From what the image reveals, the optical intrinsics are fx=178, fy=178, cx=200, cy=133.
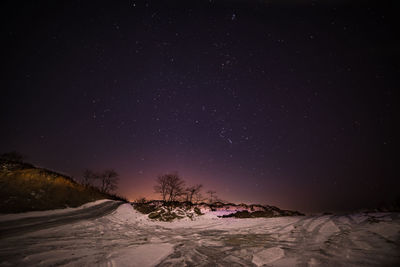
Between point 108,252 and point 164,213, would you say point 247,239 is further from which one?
point 164,213

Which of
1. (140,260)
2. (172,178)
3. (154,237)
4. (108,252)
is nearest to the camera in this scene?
(140,260)

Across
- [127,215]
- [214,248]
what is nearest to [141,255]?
[214,248]

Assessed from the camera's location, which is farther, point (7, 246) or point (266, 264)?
point (7, 246)

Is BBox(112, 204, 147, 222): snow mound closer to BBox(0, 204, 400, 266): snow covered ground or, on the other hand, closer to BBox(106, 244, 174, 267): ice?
BBox(0, 204, 400, 266): snow covered ground

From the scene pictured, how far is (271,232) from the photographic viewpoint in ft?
24.8

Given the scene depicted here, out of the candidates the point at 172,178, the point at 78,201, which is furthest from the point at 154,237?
the point at 172,178

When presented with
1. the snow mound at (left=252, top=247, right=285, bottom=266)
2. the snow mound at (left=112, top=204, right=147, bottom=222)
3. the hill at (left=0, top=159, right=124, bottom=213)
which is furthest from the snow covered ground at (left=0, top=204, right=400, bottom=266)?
the hill at (left=0, top=159, right=124, bottom=213)

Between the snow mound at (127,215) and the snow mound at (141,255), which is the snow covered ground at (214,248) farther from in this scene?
the snow mound at (127,215)

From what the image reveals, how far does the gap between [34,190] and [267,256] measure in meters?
16.6

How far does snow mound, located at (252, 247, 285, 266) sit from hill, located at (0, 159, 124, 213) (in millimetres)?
13425

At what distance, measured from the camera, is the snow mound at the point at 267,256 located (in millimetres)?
4440

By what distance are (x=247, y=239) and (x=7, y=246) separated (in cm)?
782

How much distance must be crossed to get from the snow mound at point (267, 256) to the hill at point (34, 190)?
13.4 metres

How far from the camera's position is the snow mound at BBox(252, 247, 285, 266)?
14.6 feet
